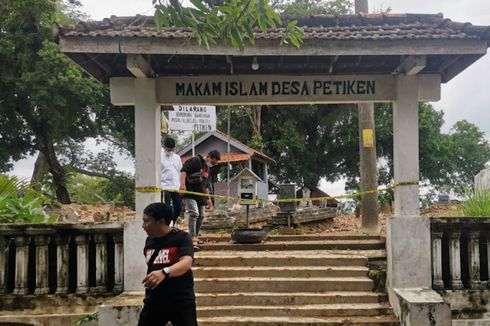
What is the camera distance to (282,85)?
6.40 m

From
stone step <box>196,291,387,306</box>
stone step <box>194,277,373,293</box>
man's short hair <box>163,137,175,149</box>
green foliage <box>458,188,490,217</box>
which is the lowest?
stone step <box>196,291,387,306</box>

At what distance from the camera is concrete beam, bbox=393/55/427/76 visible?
229 inches

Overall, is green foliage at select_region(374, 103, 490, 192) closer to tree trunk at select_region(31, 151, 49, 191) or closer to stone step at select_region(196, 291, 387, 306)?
tree trunk at select_region(31, 151, 49, 191)

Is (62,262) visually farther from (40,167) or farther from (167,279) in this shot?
(40,167)

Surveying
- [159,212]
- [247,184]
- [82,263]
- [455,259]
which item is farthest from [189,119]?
[159,212]

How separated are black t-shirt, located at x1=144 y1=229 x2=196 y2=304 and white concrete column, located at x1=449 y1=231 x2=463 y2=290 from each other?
3727 millimetres

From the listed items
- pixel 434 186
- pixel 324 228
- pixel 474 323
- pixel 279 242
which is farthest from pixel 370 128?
pixel 434 186

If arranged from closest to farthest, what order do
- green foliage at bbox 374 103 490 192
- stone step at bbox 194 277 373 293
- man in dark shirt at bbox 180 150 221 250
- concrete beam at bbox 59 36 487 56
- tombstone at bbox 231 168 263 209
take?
concrete beam at bbox 59 36 487 56
stone step at bbox 194 277 373 293
man in dark shirt at bbox 180 150 221 250
tombstone at bbox 231 168 263 209
green foliage at bbox 374 103 490 192

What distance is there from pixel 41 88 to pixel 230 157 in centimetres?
801

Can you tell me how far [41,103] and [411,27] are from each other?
16318 millimetres

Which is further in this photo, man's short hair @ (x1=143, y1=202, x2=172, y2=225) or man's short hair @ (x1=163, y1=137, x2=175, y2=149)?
man's short hair @ (x1=163, y1=137, x2=175, y2=149)

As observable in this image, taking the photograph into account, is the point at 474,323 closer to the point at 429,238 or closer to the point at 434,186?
the point at 429,238

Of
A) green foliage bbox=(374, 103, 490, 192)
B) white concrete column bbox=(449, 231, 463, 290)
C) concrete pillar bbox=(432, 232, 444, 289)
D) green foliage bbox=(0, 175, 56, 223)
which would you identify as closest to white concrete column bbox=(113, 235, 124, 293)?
green foliage bbox=(0, 175, 56, 223)

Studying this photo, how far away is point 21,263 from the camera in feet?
19.5
